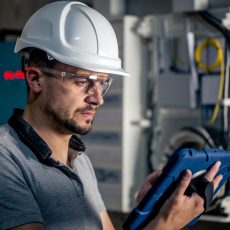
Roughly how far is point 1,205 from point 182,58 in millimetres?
2221

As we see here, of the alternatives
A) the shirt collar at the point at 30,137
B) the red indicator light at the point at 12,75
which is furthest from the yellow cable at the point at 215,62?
the shirt collar at the point at 30,137

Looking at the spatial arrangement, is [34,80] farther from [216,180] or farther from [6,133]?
[216,180]

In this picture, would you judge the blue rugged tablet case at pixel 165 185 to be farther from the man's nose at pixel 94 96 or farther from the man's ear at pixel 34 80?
the man's ear at pixel 34 80

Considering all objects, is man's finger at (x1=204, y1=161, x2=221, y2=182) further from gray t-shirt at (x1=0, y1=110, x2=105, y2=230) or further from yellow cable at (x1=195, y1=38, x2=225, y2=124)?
yellow cable at (x1=195, y1=38, x2=225, y2=124)

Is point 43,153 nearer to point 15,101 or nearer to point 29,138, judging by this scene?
point 29,138

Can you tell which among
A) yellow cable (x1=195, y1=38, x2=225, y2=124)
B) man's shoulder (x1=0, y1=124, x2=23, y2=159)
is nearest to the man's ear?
man's shoulder (x1=0, y1=124, x2=23, y2=159)

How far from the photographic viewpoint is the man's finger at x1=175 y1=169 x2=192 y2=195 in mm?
1283

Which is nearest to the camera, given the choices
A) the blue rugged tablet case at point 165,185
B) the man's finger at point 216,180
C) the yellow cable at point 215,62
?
the blue rugged tablet case at point 165,185

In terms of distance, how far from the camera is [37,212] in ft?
4.28

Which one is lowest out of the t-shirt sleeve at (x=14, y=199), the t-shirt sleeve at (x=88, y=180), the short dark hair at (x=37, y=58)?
the t-shirt sleeve at (x=88, y=180)

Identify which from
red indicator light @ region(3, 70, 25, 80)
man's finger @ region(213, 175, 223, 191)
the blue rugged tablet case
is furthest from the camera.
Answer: red indicator light @ region(3, 70, 25, 80)

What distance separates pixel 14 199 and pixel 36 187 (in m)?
0.08

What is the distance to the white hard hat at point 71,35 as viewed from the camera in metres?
1.50

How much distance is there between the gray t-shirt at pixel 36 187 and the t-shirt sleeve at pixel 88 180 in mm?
37
